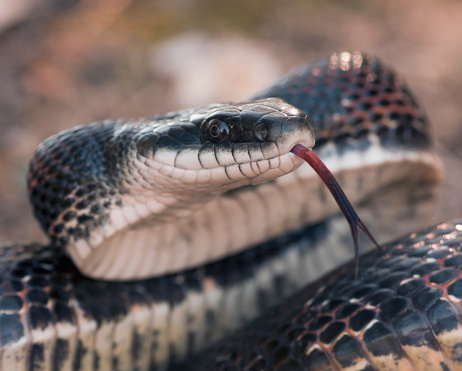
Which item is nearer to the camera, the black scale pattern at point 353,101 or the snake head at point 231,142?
the snake head at point 231,142

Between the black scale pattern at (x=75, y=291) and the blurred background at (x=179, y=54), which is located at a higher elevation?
the blurred background at (x=179, y=54)

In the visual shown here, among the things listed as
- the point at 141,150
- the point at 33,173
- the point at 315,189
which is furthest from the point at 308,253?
the point at 33,173

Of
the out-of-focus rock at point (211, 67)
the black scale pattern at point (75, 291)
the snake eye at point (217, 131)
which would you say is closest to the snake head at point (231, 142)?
the snake eye at point (217, 131)

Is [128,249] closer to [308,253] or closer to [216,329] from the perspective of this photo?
[216,329]

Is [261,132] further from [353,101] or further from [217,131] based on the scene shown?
[353,101]

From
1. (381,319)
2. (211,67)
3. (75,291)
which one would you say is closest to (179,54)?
(211,67)

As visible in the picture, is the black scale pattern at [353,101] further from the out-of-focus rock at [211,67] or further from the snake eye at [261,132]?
the out-of-focus rock at [211,67]

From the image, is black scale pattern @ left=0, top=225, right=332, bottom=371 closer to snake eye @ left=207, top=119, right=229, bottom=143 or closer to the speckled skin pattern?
the speckled skin pattern

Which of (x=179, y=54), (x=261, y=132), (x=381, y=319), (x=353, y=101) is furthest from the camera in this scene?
(x=179, y=54)
